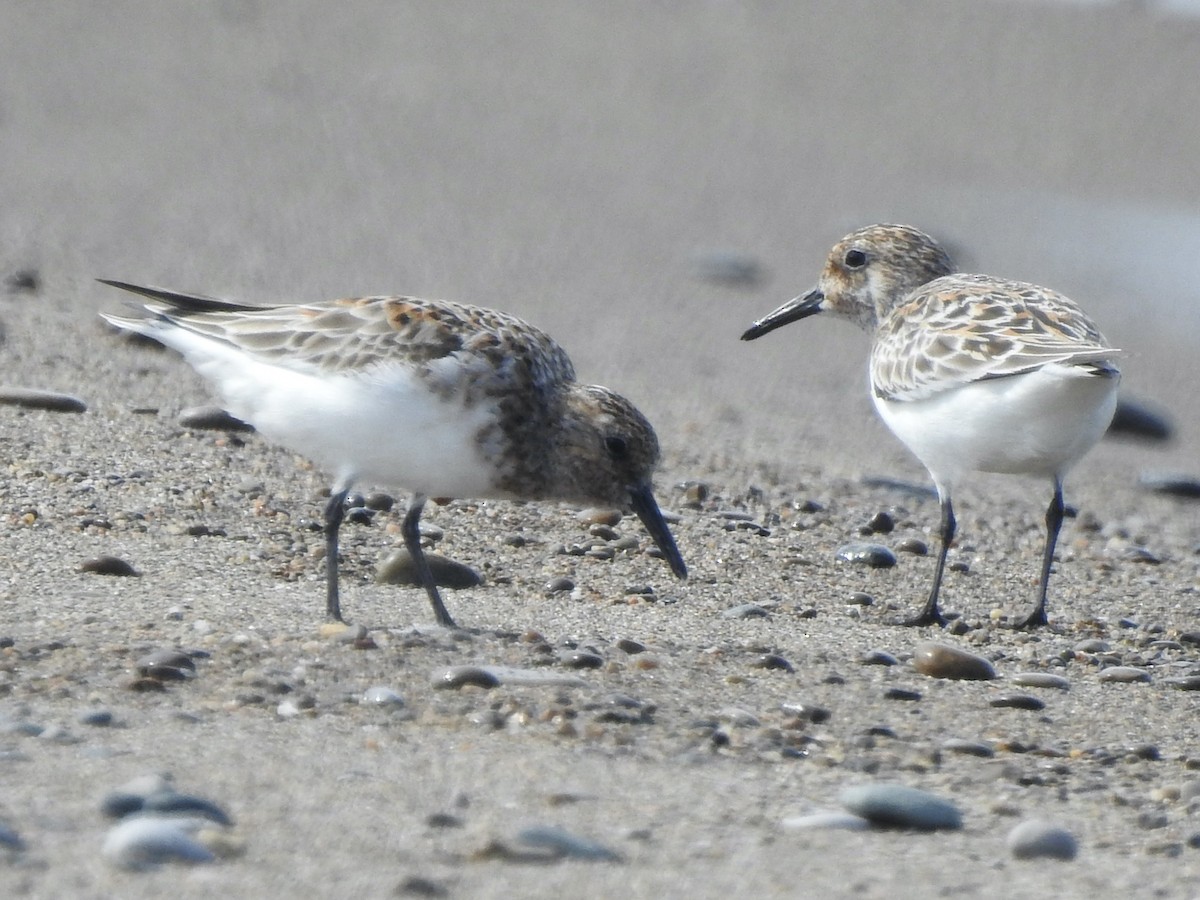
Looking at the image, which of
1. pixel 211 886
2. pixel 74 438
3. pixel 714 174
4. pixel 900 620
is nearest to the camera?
pixel 211 886

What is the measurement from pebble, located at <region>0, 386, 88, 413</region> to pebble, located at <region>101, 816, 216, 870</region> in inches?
143

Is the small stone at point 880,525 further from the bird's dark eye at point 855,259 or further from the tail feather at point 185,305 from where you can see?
the tail feather at point 185,305

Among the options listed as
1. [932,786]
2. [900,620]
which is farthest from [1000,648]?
[932,786]

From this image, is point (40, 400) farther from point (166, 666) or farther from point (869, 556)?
point (869, 556)

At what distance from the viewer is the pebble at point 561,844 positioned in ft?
10.7

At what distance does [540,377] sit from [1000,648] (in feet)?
5.51

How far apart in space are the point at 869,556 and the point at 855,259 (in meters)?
1.36

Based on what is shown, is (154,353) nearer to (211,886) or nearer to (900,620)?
(900,620)

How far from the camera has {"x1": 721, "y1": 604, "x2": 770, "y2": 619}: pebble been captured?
210 inches

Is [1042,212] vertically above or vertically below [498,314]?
above

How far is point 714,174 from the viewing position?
1303cm

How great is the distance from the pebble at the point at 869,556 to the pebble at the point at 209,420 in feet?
7.43

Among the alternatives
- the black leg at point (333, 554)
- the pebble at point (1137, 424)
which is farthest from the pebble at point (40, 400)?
the pebble at point (1137, 424)

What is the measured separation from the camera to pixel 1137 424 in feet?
29.6
